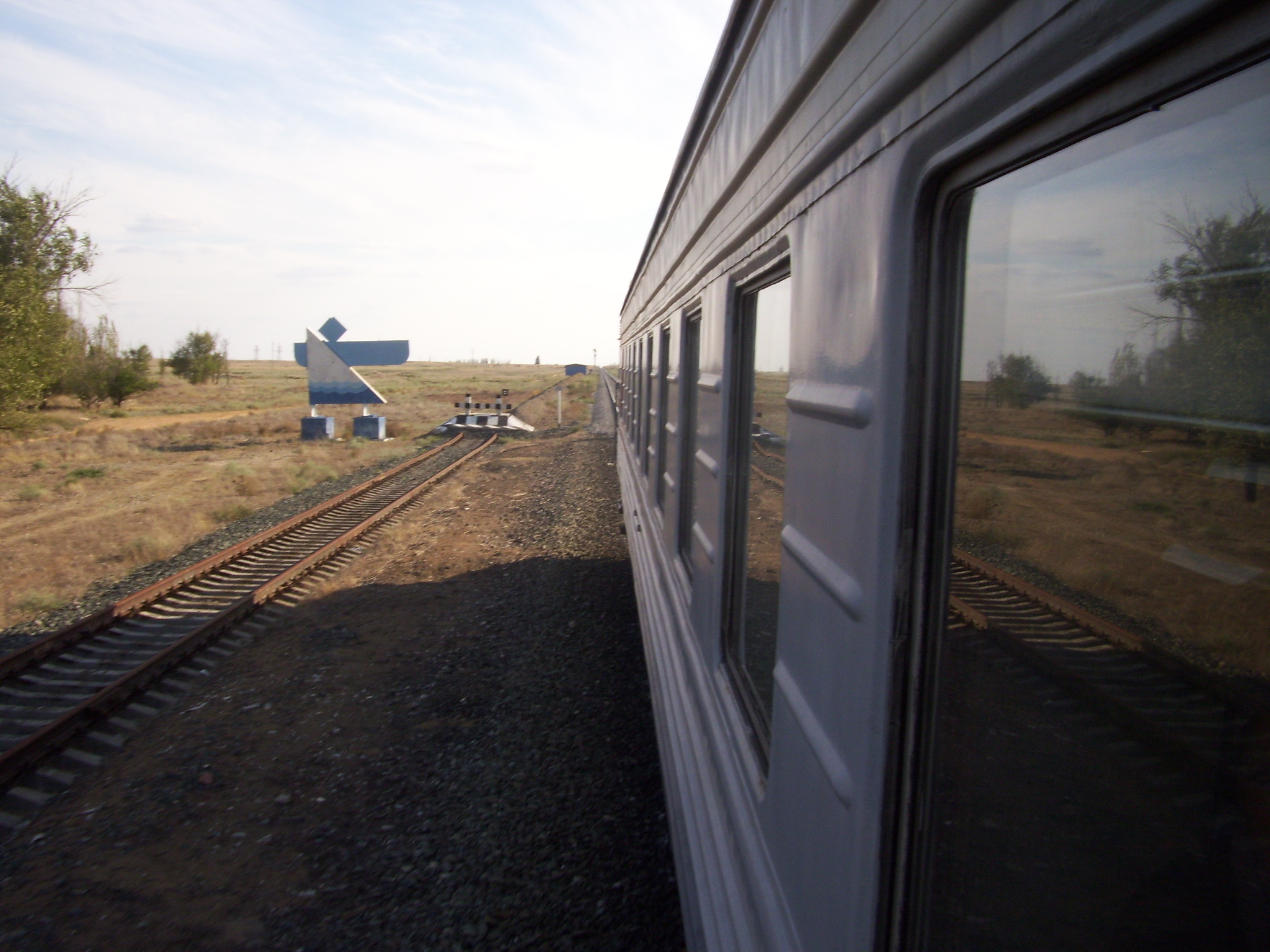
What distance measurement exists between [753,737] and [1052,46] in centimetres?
175

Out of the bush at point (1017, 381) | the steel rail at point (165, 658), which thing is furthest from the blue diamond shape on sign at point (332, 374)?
the bush at point (1017, 381)

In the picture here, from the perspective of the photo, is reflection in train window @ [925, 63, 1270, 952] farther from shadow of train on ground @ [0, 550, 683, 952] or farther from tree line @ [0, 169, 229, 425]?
tree line @ [0, 169, 229, 425]

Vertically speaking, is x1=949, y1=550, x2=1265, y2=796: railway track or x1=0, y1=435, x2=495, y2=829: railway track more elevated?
x1=949, y1=550, x2=1265, y2=796: railway track

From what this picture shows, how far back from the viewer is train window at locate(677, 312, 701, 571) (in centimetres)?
372

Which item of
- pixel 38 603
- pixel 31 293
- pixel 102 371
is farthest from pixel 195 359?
pixel 38 603

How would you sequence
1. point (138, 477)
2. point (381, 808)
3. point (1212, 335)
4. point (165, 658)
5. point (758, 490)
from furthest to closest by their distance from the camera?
1. point (138, 477)
2. point (165, 658)
3. point (381, 808)
4. point (758, 490)
5. point (1212, 335)

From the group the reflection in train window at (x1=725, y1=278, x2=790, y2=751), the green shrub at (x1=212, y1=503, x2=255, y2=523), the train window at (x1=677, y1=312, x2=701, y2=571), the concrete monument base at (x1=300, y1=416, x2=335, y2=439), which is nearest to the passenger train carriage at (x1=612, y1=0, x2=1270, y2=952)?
the reflection in train window at (x1=725, y1=278, x2=790, y2=751)

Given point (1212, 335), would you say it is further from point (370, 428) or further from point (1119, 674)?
point (370, 428)

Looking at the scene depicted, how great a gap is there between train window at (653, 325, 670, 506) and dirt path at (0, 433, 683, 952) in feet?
4.96

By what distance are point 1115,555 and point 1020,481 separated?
0.58ft

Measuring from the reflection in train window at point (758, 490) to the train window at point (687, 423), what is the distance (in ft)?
3.43

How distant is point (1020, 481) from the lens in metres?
1.07

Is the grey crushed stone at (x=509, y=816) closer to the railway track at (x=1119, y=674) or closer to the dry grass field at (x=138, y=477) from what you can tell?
the railway track at (x=1119, y=674)

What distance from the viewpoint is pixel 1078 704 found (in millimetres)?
984
